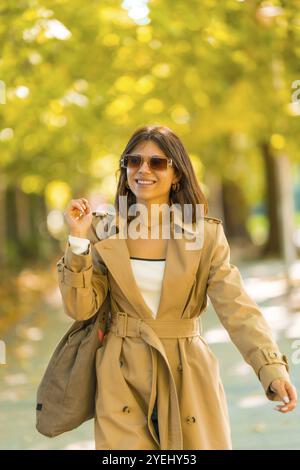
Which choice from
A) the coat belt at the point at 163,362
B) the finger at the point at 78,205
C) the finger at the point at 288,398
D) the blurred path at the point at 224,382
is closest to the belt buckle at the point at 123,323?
the coat belt at the point at 163,362

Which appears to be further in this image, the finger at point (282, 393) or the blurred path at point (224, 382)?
the blurred path at point (224, 382)

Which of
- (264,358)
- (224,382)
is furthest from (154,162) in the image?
(224,382)

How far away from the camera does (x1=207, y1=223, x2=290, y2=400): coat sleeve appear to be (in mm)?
3699

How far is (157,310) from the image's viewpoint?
13.0 ft

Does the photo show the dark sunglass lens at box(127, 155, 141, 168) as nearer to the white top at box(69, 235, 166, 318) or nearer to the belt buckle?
Answer: the white top at box(69, 235, 166, 318)

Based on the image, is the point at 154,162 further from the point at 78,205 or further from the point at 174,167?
the point at 78,205

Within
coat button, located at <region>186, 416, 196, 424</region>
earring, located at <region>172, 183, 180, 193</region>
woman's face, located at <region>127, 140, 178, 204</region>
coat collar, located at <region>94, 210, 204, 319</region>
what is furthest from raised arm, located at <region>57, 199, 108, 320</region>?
coat button, located at <region>186, 416, 196, 424</region>

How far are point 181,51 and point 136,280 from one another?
1019 centimetres

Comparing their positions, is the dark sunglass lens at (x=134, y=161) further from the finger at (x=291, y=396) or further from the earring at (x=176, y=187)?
the finger at (x=291, y=396)

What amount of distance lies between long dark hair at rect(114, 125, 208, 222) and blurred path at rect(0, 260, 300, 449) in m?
2.98

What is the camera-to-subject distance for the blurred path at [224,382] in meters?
6.98

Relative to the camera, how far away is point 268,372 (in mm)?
3672

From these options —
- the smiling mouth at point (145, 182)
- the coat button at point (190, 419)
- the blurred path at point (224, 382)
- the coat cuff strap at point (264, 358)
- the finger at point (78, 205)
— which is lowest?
the blurred path at point (224, 382)
